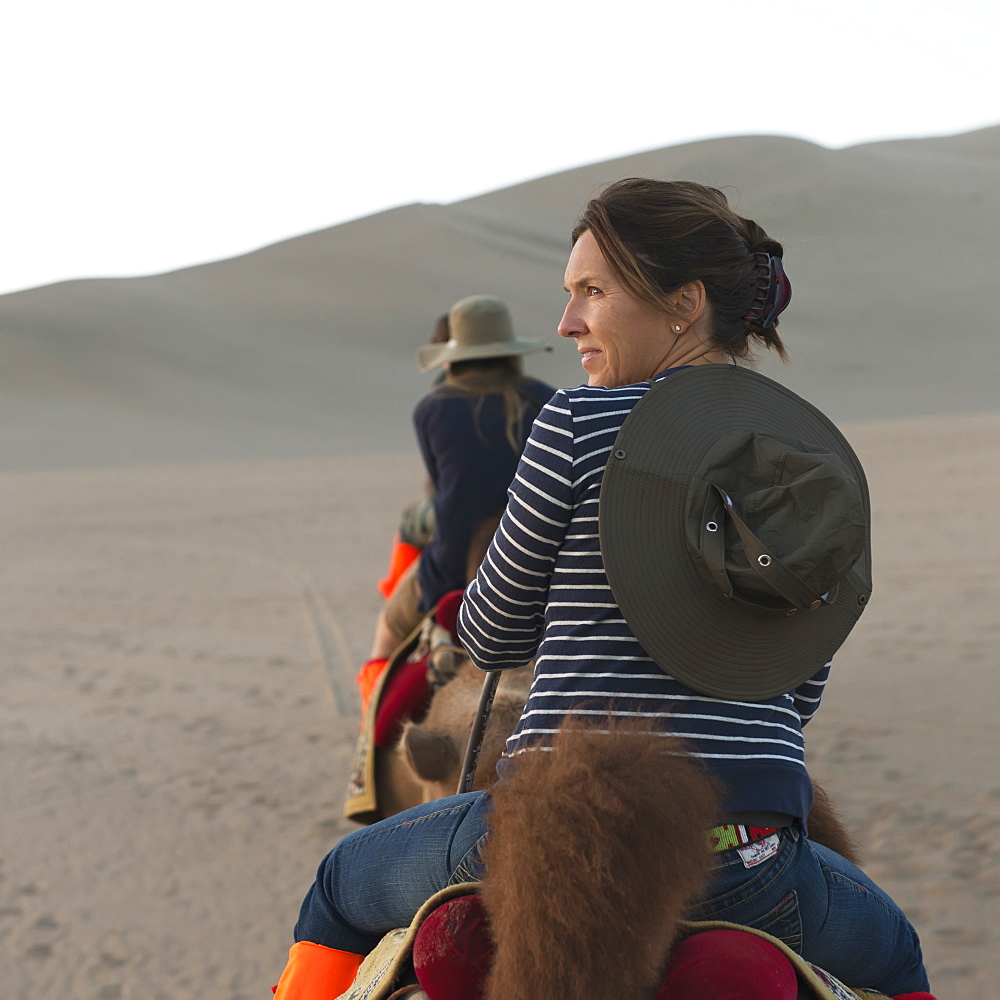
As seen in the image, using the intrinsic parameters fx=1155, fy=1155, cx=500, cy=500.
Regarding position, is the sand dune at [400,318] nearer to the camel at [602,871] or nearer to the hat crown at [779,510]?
the hat crown at [779,510]

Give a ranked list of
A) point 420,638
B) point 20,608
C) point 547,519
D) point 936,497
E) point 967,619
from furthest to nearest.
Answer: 1. point 936,497
2. point 20,608
3. point 967,619
4. point 420,638
5. point 547,519

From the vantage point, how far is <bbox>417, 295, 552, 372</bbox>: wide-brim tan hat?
398cm

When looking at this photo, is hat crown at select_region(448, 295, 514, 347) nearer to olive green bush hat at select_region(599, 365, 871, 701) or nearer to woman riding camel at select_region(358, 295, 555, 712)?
woman riding camel at select_region(358, 295, 555, 712)

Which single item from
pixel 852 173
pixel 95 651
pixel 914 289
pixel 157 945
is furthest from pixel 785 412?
pixel 852 173

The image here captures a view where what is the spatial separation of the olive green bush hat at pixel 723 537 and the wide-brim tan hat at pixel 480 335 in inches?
90.1

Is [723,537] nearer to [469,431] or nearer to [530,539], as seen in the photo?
[530,539]

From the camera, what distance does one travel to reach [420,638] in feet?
12.4

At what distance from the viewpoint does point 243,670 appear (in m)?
8.04

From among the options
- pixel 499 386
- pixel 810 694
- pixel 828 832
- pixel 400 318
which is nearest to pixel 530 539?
pixel 810 694

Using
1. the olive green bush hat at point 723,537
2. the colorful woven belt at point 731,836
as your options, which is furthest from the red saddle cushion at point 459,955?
the olive green bush hat at point 723,537

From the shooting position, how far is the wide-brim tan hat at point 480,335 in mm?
3980

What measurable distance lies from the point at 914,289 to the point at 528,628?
47.4m

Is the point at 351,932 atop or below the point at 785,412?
below

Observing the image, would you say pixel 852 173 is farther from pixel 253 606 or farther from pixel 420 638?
pixel 420 638
